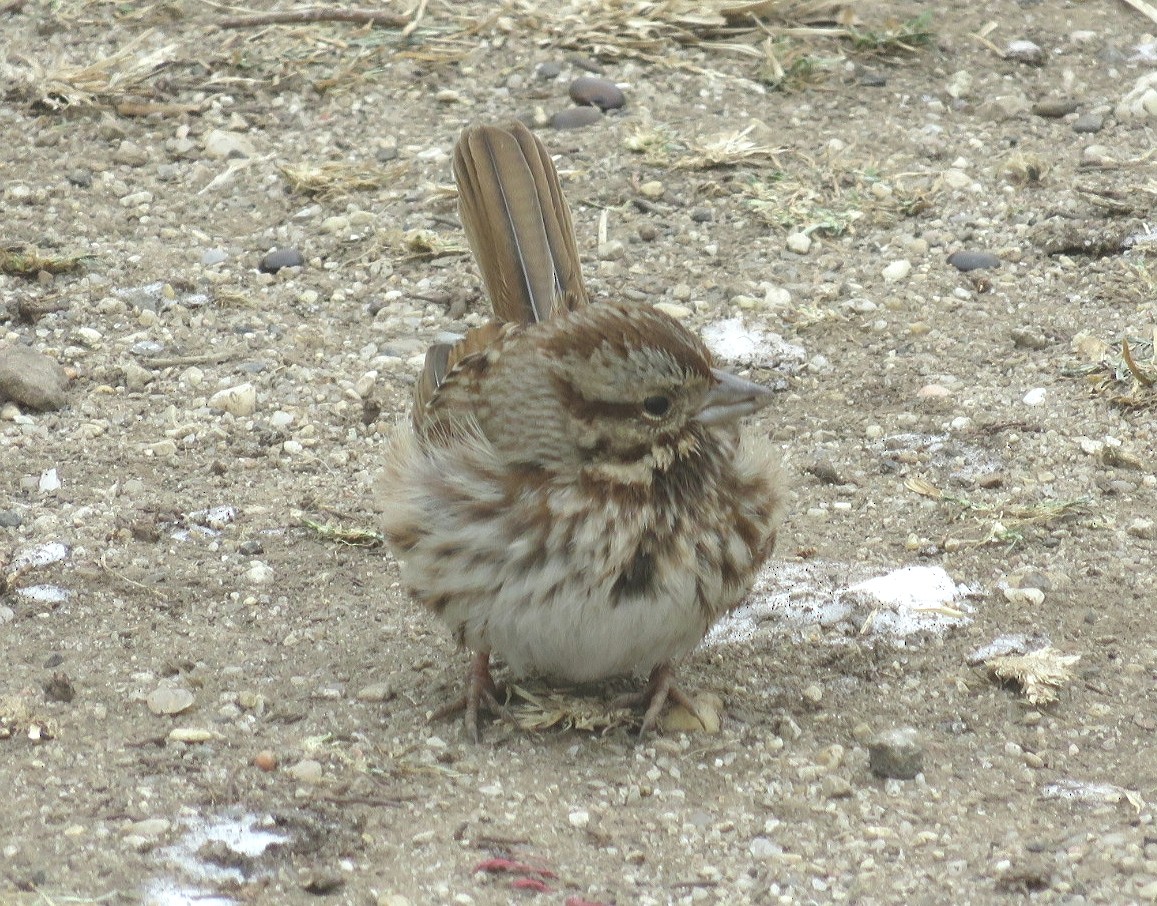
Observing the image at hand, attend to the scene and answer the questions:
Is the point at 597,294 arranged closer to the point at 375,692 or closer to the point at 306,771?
the point at 375,692

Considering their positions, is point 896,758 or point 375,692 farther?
point 375,692

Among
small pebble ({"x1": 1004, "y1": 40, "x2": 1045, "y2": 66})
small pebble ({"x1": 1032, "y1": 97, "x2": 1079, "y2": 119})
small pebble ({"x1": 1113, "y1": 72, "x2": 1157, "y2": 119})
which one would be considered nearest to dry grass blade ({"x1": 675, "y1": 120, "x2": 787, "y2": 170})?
small pebble ({"x1": 1032, "y1": 97, "x2": 1079, "y2": 119})

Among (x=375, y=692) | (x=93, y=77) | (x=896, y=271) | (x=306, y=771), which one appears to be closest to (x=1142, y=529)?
(x=896, y=271)

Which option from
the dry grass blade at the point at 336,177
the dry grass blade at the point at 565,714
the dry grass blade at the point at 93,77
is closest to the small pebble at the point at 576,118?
the dry grass blade at the point at 336,177

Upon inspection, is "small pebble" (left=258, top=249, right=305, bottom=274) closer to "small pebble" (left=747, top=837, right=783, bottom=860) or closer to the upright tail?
the upright tail

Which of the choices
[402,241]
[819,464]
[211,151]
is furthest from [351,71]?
[819,464]

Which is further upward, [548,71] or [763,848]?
[548,71]

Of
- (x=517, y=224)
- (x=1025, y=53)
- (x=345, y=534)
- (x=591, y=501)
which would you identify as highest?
(x=517, y=224)
